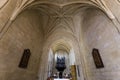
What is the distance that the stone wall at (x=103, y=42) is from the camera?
3.93 m

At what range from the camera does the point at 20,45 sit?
5.02m

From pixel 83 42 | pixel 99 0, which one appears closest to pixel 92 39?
pixel 83 42

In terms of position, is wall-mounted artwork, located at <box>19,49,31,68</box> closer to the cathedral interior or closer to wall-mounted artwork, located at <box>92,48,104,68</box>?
the cathedral interior

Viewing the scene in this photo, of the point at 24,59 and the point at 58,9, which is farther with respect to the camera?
the point at 58,9

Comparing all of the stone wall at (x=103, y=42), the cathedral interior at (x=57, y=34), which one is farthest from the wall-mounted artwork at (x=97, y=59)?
the stone wall at (x=103, y=42)

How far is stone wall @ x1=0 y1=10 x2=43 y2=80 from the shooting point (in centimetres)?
397

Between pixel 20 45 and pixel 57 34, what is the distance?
420cm

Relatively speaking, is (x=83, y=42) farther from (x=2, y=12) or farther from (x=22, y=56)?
(x=2, y=12)

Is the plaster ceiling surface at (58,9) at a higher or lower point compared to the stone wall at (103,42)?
higher

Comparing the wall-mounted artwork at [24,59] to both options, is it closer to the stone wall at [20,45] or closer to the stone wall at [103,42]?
the stone wall at [20,45]

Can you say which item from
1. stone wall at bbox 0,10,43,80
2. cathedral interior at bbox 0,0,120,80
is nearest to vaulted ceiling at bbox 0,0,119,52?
cathedral interior at bbox 0,0,120,80

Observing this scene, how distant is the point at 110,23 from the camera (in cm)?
424

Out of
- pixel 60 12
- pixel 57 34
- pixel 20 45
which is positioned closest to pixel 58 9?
pixel 60 12

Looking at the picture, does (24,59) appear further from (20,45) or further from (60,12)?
(60,12)
